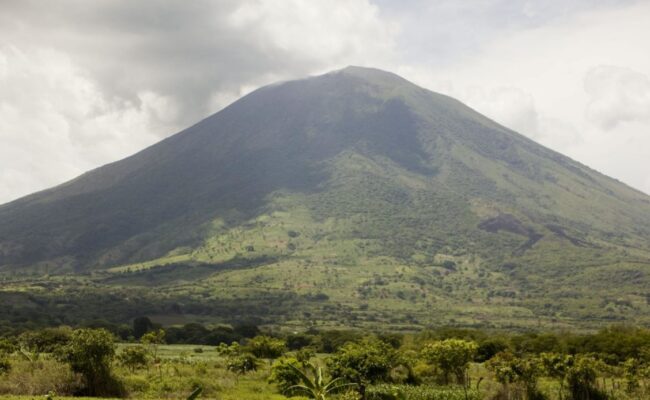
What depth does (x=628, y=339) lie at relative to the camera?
76.2 m

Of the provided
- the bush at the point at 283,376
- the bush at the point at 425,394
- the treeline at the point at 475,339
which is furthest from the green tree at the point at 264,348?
the bush at the point at 425,394

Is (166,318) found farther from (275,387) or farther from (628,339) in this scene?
(628,339)

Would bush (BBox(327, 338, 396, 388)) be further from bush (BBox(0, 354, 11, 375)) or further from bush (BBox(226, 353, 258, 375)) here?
bush (BBox(0, 354, 11, 375))

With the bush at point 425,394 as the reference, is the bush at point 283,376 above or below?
above

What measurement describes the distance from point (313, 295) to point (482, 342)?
115 metres

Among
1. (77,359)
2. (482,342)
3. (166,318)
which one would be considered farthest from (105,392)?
(166,318)

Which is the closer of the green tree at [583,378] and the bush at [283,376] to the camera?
the green tree at [583,378]

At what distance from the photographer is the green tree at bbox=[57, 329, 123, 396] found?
5028 cm

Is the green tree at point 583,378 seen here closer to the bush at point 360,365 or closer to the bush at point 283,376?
the bush at point 360,365

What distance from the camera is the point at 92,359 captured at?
5066cm

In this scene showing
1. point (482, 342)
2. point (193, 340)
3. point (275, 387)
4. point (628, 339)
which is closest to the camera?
point (275, 387)

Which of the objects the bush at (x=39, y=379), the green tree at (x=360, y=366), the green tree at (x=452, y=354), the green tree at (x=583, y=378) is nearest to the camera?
the bush at (x=39, y=379)

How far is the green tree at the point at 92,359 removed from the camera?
165 ft

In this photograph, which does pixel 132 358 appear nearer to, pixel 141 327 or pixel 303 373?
pixel 303 373
